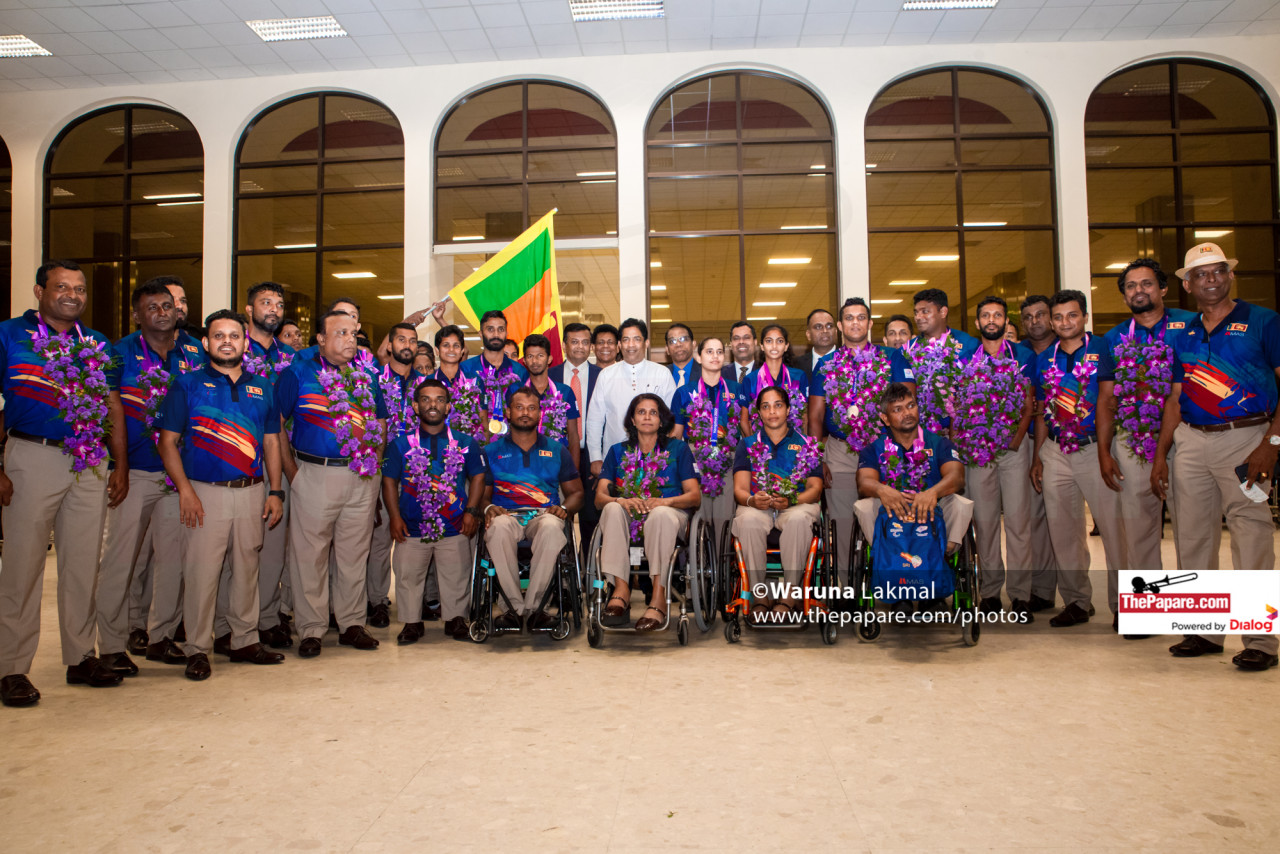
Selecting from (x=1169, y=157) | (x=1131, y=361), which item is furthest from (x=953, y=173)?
(x=1131, y=361)

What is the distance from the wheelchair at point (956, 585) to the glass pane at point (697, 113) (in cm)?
674

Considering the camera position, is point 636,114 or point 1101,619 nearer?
point 1101,619

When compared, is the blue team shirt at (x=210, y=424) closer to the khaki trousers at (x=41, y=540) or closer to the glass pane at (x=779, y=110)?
the khaki trousers at (x=41, y=540)

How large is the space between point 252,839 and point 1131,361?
420cm

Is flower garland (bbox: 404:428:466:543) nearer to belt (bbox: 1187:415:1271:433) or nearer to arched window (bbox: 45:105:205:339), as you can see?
belt (bbox: 1187:415:1271:433)

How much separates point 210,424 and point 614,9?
21.1ft

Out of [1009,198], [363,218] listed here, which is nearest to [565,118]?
[363,218]

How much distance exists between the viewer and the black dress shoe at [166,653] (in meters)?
3.86

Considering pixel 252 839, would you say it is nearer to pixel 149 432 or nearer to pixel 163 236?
pixel 149 432

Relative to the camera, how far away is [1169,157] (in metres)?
9.31

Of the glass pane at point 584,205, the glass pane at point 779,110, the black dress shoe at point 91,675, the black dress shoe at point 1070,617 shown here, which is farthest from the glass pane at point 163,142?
the black dress shoe at point 1070,617

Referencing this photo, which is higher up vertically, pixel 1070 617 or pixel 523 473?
pixel 523 473

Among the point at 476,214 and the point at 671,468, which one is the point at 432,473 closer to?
the point at 671,468

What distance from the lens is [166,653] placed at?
3.87 metres
